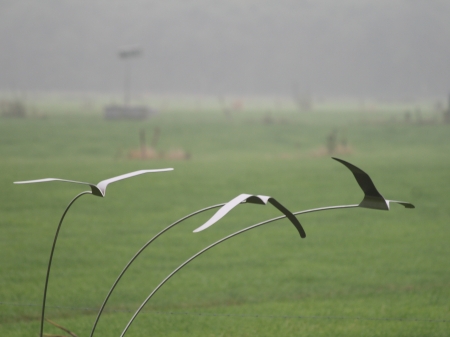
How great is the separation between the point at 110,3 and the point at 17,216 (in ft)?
108

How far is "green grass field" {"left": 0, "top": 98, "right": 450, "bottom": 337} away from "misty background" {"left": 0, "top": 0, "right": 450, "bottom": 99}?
18.7 meters

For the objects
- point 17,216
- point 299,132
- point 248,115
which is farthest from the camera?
point 248,115

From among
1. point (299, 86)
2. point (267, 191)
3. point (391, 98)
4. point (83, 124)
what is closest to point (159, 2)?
point (299, 86)

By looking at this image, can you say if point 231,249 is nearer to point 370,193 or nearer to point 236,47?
point 370,193

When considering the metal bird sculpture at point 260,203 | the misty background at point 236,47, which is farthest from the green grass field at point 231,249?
the misty background at point 236,47

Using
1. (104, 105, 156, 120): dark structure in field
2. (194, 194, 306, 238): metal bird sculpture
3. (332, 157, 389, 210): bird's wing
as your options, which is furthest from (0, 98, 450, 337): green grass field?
(104, 105, 156, 120): dark structure in field

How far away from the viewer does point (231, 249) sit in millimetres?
6031

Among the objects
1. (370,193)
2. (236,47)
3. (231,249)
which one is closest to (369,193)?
(370,193)

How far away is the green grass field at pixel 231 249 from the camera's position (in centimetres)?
397

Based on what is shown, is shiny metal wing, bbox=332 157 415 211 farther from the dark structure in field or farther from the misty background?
the misty background

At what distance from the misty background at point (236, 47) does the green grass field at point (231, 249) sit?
61.5ft

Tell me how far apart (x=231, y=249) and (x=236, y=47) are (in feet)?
93.1

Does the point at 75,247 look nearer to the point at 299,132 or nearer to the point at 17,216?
the point at 17,216

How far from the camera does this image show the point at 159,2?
113 feet
